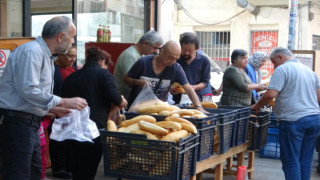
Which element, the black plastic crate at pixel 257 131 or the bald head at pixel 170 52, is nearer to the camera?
the bald head at pixel 170 52

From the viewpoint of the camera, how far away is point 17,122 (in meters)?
3.71

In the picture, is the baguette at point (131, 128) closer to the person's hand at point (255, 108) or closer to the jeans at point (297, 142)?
the jeans at point (297, 142)

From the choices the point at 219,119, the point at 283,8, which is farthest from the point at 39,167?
the point at 283,8

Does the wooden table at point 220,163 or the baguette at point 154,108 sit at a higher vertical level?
the baguette at point 154,108

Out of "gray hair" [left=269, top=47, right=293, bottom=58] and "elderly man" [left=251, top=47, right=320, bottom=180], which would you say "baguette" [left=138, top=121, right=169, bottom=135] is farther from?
"gray hair" [left=269, top=47, right=293, bottom=58]

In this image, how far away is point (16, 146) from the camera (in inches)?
146

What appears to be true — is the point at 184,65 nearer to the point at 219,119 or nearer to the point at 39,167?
the point at 219,119

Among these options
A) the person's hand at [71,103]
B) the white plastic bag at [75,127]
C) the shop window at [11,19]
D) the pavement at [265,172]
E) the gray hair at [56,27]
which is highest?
the shop window at [11,19]

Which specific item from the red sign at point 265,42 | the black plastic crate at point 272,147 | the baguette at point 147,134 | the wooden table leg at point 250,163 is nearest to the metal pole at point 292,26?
the black plastic crate at point 272,147

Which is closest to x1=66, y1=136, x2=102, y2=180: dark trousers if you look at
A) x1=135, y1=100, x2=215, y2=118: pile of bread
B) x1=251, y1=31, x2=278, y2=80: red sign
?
x1=135, y1=100, x2=215, y2=118: pile of bread

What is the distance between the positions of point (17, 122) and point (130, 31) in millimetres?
6503

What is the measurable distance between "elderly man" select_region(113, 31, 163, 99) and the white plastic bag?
201cm

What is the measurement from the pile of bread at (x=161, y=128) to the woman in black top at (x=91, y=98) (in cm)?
47

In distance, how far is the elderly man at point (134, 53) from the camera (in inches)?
254
